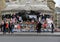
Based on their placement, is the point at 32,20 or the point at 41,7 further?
the point at 41,7

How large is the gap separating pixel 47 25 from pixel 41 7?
23.6ft

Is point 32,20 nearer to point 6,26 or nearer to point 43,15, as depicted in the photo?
point 43,15

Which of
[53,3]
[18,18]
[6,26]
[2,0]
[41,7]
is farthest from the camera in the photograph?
[53,3]

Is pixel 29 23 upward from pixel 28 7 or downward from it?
downward

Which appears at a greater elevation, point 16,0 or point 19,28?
point 16,0

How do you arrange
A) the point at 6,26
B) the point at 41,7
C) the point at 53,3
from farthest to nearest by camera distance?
the point at 53,3, the point at 41,7, the point at 6,26

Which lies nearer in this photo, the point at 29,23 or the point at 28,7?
the point at 29,23

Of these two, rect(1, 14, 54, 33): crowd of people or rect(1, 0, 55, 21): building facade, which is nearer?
rect(1, 14, 54, 33): crowd of people

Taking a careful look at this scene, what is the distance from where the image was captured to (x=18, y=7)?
53531mm

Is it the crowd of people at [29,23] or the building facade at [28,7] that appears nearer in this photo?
the crowd of people at [29,23]

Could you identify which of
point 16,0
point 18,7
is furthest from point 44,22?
point 16,0

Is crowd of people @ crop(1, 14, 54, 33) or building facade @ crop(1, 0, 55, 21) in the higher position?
building facade @ crop(1, 0, 55, 21)

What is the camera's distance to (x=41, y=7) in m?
52.5

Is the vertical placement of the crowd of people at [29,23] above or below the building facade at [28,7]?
below
